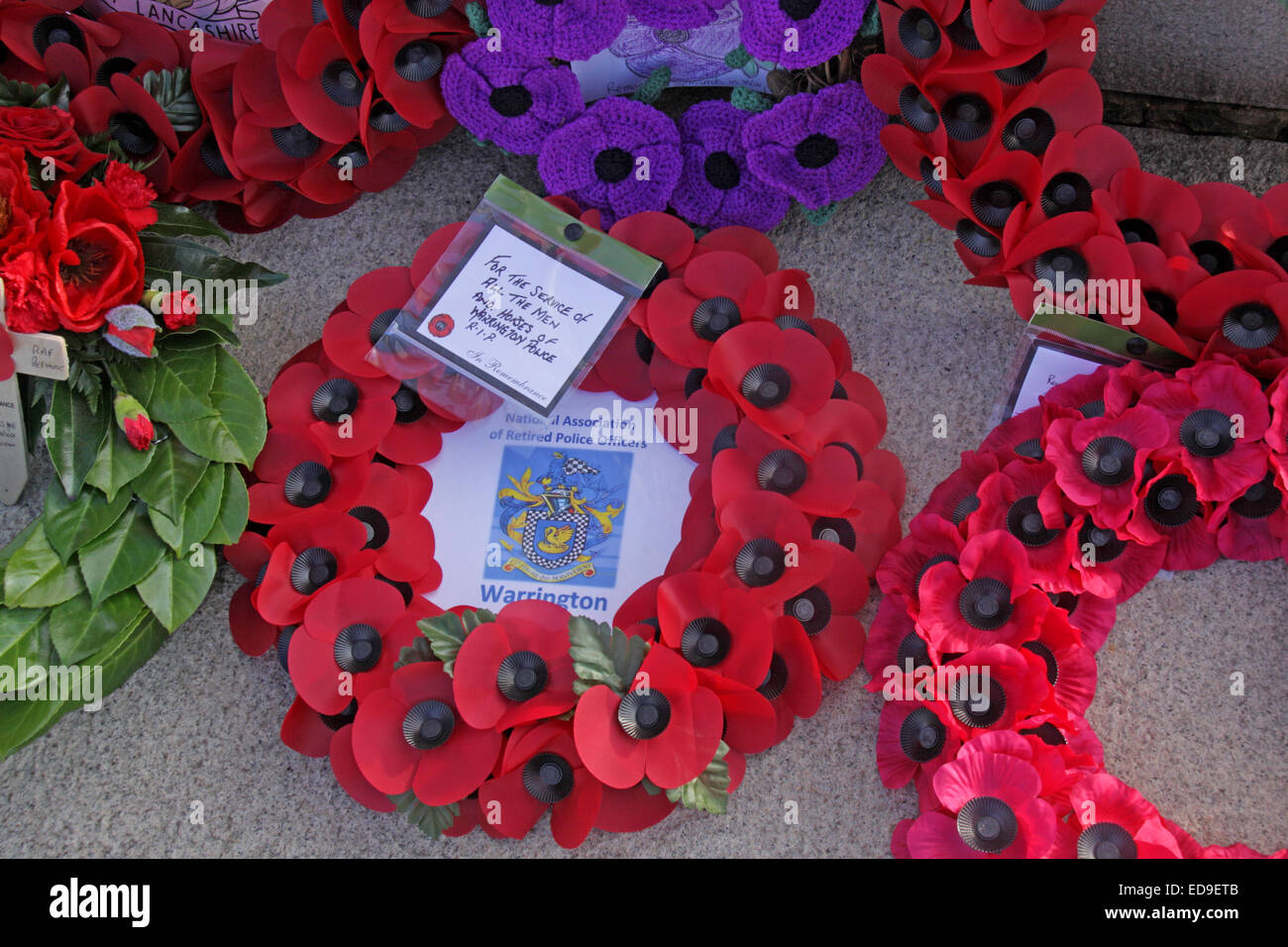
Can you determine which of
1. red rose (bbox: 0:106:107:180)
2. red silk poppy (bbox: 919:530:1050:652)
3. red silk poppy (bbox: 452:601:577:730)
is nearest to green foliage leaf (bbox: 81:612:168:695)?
red silk poppy (bbox: 452:601:577:730)

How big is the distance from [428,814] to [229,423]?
0.41 m

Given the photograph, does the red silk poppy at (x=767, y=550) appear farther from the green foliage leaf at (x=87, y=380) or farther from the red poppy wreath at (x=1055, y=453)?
the green foliage leaf at (x=87, y=380)

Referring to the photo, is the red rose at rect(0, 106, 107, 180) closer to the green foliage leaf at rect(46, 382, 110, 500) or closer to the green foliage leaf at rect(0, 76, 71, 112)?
the green foliage leaf at rect(0, 76, 71, 112)

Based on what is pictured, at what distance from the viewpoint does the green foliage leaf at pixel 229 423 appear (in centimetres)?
108

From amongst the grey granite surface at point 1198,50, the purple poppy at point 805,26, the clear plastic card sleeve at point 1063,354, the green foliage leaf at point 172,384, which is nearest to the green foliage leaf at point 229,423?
the green foliage leaf at point 172,384

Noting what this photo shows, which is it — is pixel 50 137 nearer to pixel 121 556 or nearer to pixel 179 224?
pixel 179 224

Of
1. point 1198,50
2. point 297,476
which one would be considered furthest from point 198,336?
point 1198,50

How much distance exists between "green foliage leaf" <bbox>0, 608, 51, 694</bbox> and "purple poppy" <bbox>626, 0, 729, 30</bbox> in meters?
0.81

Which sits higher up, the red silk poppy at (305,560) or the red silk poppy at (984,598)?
the red silk poppy at (984,598)

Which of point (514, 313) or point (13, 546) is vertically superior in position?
point (514, 313)

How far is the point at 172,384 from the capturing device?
3.57 ft

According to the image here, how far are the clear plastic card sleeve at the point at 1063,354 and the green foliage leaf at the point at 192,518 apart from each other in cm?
77

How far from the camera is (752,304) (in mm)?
1148
